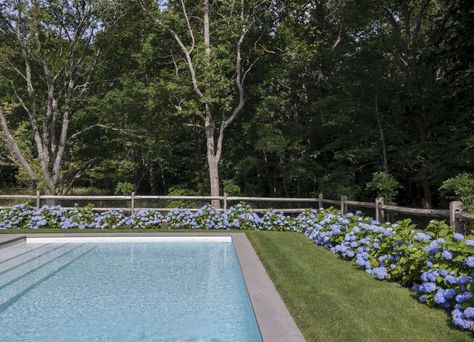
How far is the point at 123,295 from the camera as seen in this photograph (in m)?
6.27

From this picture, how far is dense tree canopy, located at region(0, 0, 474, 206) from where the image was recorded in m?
16.0

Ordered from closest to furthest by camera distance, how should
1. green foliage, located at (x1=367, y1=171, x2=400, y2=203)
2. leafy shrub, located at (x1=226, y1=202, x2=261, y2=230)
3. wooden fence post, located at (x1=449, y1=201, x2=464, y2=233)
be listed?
wooden fence post, located at (x1=449, y1=201, x2=464, y2=233)
leafy shrub, located at (x1=226, y1=202, x2=261, y2=230)
green foliage, located at (x1=367, y1=171, x2=400, y2=203)

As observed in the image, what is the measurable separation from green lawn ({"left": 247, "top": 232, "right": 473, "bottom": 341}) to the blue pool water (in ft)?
1.87

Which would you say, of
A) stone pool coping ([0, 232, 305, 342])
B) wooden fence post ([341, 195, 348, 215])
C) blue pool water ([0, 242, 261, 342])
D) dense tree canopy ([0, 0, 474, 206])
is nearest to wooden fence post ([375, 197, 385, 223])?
wooden fence post ([341, 195, 348, 215])

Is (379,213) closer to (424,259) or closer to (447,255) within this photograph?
(424,259)

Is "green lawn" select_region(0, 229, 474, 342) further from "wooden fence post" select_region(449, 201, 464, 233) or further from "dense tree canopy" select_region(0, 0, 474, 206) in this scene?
"dense tree canopy" select_region(0, 0, 474, 206)

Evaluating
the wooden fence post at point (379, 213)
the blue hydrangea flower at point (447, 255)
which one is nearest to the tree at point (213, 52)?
the wooden fence post at point (379, 213)

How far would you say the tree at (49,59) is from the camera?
19125 millimetres

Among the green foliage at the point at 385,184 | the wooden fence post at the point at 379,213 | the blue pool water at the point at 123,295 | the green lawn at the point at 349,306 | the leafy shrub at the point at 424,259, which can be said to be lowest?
the blue pool water at the point at 123,295

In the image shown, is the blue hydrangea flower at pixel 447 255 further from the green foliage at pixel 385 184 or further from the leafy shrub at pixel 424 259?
the green foliage at pixel 385 184

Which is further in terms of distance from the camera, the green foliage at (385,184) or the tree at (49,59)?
the tree at (49,59)

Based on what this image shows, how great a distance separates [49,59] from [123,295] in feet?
59.4

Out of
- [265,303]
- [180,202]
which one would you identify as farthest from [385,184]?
[265,303]

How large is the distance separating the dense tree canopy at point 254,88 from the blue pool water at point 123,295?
28.9ft
